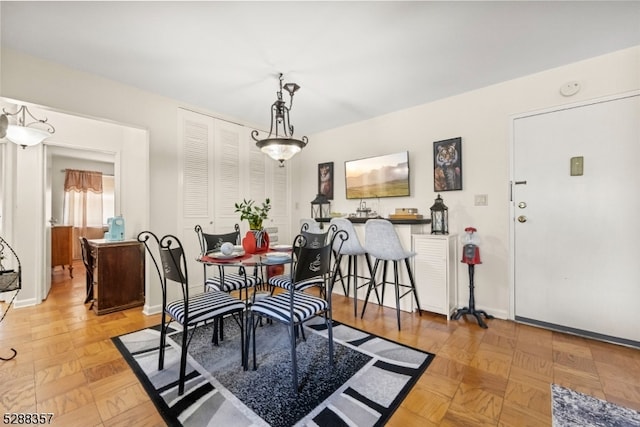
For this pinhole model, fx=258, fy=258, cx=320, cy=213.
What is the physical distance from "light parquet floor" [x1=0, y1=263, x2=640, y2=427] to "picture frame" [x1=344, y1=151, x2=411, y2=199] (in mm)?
1616

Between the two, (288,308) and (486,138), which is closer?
(288,308)

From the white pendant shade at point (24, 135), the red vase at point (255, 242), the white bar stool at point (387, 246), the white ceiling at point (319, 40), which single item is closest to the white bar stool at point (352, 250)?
the white bar stool at point (387, 246)

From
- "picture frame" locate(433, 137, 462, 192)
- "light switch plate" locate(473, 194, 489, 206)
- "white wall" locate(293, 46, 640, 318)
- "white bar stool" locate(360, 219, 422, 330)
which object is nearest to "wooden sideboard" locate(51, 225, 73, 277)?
"white bar stool" locate(360, 219, 422, 330)

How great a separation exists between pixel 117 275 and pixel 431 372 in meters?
3.38

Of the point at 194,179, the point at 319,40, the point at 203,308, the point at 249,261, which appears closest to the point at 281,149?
the point at 319,40

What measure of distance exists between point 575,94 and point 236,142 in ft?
12.5

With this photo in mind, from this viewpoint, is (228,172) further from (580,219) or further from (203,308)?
(580,219)

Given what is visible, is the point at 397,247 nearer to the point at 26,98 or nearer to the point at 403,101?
the point at 403,101

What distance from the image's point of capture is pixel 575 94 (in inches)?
92.9

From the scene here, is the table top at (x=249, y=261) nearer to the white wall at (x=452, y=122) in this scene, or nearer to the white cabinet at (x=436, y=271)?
the white wall at (x=452, y=122)

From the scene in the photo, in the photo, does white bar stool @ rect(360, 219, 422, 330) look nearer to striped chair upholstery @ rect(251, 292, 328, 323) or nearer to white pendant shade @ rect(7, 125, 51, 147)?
striped chair upholstery @ rect(251, 292, 328, 323)

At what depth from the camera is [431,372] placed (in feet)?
5.88

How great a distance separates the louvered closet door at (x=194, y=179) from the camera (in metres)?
3.23

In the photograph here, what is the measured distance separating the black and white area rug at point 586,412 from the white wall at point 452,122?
1.25 m
